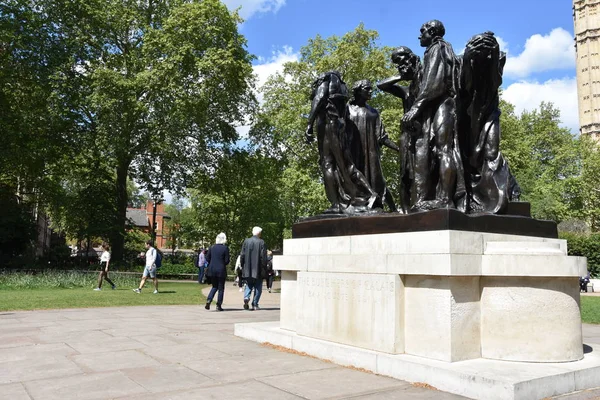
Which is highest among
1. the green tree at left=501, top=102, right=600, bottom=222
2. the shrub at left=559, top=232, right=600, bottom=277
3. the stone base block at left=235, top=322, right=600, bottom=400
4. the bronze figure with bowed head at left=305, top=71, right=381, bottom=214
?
the green tree at left=501, top=102, right=600, bottom=222

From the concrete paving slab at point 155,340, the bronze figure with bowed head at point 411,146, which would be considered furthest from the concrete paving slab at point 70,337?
the bronze figure with bowed head at point 411,146

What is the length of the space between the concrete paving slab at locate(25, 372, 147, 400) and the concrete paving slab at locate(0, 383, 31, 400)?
2.0 inches

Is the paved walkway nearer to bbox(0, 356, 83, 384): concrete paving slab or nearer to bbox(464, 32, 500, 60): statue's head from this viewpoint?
bbox(0, 356, 83, 384): concrete paving slab

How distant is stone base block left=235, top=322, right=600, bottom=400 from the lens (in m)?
4.51


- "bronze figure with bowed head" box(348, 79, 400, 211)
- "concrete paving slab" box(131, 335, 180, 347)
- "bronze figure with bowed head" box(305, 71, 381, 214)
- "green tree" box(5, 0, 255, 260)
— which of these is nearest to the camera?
"concrete paving slab" box(131, 335, 180, 347)

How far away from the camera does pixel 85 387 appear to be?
485 centimetres

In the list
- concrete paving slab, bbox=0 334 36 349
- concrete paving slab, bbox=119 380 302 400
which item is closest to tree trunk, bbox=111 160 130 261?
concrete paving slab, bbox=0 334 36 349

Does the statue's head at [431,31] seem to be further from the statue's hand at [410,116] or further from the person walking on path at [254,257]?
the person walking on path at [254,257]

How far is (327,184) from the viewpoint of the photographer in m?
8.02

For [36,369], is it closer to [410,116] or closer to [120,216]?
[410,116]

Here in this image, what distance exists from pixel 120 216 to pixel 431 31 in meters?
28.6

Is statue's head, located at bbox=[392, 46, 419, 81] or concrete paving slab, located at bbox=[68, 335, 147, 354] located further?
statue's head, located at bbox=[392, 46, 419, 81]

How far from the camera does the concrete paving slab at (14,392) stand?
452 centimetres

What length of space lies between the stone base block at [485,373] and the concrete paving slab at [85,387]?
2363 millimetres
